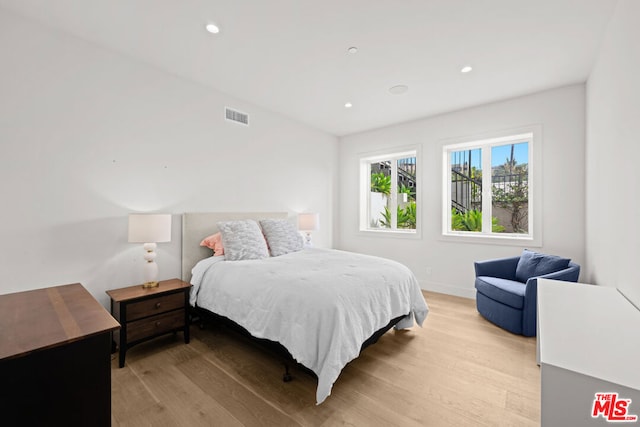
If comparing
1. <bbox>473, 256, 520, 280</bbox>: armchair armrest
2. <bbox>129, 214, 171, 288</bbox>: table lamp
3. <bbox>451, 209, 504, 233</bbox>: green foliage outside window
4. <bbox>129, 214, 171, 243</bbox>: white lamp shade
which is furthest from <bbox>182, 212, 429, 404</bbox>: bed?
<bbox>451, 209, 504, 233</bbox>: green foliage outside window

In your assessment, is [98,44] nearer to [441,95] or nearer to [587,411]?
[441,95]

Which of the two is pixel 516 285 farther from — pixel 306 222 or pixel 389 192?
pixel 306 222

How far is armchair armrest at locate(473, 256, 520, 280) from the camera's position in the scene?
10.7 feet

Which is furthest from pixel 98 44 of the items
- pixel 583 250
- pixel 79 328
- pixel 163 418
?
pixel 583 250

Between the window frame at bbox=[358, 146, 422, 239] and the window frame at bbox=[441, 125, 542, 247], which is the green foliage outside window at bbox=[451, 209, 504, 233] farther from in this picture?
the window frame at bbox=[358, 146, 422, 239]

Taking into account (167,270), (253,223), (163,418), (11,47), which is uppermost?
(11,47)

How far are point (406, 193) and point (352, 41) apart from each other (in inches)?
115

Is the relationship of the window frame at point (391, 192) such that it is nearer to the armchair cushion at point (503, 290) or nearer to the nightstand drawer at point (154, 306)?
the armchair cushion at point (503, 290)

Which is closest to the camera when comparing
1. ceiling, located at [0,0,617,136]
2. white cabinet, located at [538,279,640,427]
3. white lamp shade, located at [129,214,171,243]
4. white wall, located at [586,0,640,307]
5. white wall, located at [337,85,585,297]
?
white cabinet, located at [538,279,640,427]

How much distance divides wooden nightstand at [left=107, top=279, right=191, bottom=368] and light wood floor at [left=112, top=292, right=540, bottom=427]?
0.18 m

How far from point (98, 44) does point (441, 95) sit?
12.1 ft

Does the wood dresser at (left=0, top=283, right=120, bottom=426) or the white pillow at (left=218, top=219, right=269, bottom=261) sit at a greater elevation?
the white pillow at (left=218, top=219, right=269, bottom=261)

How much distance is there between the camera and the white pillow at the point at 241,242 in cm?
286

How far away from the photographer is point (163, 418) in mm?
1639
